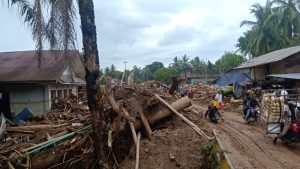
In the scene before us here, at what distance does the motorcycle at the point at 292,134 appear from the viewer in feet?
37.6

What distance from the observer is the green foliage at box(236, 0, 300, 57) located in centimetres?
4178

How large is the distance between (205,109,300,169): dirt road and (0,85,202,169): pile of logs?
140cm

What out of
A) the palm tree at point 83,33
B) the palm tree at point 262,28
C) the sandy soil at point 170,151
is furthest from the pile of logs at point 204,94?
the palm tree at point 83,33

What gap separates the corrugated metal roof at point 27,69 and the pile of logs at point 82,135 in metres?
4.27

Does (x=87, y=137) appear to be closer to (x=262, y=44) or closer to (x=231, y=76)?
(x=231, y=76)

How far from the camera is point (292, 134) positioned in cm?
1169

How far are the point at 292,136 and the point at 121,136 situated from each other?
5750mm

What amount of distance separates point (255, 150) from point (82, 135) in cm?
568

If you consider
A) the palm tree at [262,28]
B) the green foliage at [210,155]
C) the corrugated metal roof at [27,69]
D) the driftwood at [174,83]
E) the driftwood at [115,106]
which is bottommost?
the green foliage at [210,155]

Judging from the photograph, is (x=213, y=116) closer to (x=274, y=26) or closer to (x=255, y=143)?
(x=255, y=143)

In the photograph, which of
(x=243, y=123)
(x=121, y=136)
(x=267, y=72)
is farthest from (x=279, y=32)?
(x=121, y=136)

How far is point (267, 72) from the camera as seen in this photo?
30125 mm

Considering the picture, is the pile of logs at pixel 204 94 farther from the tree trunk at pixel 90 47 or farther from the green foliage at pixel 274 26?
the tree trunk at pixel 90 47

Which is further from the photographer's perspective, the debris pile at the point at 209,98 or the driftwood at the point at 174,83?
the debris pile at the point at 209,98
